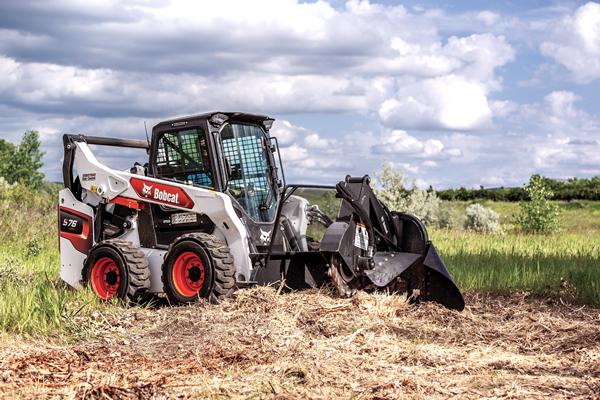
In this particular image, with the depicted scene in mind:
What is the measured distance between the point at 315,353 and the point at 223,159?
4118 millimetres

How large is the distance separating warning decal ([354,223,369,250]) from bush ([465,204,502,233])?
21.3m

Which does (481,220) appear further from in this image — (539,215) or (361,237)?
(361,237)

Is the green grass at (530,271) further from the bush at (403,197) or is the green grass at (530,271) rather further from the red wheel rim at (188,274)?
the bush at (403,197)

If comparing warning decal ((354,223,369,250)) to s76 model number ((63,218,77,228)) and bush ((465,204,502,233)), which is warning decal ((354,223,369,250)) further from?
bush ((465,204,502,233))

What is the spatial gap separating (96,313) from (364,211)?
3310 mm

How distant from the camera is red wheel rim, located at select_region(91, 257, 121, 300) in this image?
445 inches

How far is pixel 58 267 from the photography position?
15.5m

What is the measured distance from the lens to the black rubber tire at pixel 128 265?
35.7 ft

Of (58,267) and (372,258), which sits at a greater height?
(372,258)

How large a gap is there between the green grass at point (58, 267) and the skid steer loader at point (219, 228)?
2.60 ft

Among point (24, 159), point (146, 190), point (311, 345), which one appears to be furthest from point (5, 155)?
point (311, 345)

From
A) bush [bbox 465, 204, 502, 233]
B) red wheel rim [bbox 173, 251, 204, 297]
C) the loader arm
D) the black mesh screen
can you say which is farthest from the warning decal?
bush [bbox 465, 204, 502, 233]

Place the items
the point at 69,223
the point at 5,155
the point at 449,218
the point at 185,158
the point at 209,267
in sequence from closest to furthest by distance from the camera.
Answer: the point at 209,267, the point at 185,158, the point at 69,223, the point at 449,218, the point at 5,155

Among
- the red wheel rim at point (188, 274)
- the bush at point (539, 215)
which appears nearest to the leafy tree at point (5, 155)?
the bush at point (539, 215)
